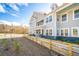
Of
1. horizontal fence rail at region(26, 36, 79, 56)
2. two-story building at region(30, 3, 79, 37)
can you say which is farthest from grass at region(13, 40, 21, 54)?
horizontal fence rail at region(26, 36, 79, 56)

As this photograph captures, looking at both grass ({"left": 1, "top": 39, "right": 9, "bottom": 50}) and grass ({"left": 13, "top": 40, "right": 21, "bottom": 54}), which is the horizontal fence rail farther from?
grass ({"left": 1, "top": 39, "right": 9, "bottom": 50})

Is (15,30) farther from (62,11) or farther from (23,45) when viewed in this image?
(62,11)

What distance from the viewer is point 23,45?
3.82 metres

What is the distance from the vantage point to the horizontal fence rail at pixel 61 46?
3191 millimetres

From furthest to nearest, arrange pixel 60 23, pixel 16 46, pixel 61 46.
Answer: pixel 60 23, pixel 16 46, pixel 61 46

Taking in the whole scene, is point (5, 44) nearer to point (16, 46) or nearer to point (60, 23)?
point (16, 46)

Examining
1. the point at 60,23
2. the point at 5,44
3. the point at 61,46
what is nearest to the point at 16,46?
the point at 5,44

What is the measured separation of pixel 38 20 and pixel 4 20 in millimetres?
1287

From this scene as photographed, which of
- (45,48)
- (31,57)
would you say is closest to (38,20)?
(45,48)

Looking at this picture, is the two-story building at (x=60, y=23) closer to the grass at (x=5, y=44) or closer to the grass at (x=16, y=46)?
the grass at (x=16, y=46)

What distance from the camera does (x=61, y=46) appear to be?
3.53m

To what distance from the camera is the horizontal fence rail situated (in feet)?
10.5

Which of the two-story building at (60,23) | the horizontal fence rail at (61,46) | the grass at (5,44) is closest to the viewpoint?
the horizontal fence rail at (61,46)

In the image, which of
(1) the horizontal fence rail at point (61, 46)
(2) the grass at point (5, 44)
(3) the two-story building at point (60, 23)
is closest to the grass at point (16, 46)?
(2) the grass at point (5, 44)
